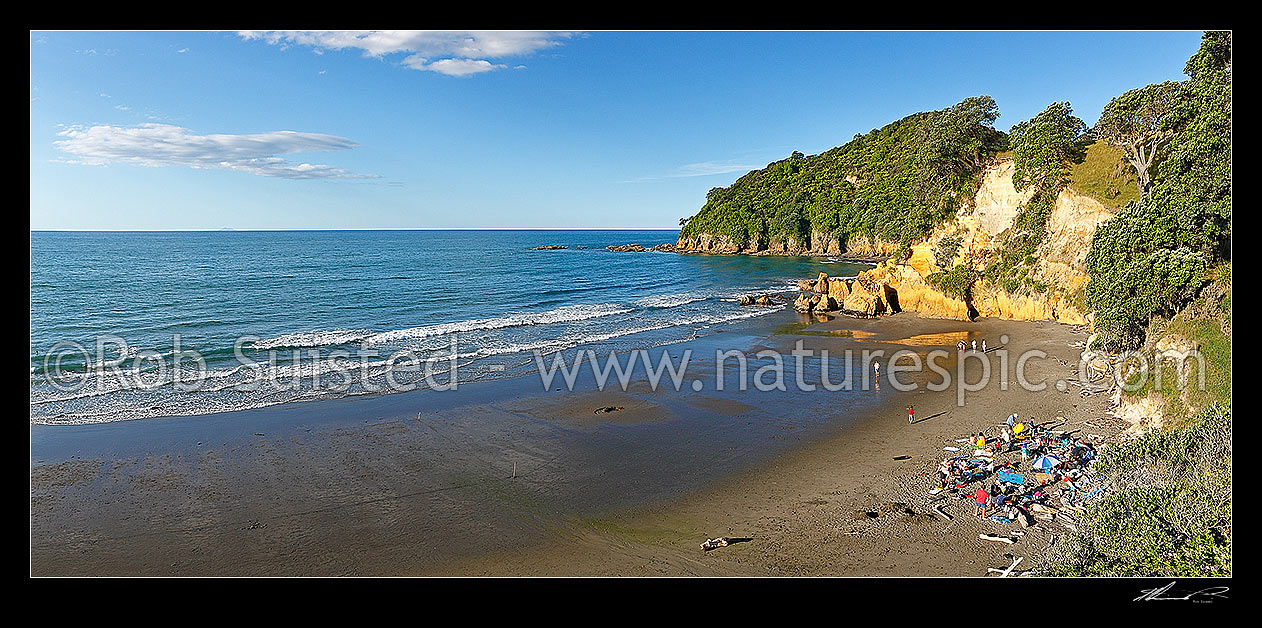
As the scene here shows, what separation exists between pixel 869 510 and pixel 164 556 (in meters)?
13.4

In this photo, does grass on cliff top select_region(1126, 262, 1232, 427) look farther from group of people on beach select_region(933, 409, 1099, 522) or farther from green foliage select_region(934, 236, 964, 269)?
green foliage select_region(934, 236, 964, 269)

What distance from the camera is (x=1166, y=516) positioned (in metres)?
7.49

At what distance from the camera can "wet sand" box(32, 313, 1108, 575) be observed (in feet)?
35.4

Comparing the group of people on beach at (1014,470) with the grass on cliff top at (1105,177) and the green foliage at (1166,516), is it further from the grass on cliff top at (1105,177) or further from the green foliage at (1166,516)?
the grass on cliff top at (1105,177)

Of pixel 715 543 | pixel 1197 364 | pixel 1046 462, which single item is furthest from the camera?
pixel 1197 364

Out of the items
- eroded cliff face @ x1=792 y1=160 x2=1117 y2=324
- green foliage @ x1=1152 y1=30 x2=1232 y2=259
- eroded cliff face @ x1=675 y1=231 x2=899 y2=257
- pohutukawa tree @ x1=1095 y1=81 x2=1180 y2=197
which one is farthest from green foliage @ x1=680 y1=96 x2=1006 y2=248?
green foliage @ x1=1152 y1=30 x2=1232 y2=259

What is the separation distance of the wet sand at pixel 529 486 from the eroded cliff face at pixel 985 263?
11.7 metres

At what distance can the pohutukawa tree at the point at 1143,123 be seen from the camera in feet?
81.7

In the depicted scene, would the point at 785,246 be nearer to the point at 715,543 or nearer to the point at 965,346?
the point at 965,346

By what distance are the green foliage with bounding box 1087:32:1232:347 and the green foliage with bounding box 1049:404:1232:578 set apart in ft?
16.5

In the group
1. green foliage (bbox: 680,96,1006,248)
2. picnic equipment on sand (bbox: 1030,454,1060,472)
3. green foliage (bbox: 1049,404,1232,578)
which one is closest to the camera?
green foliage (bbox: 1049,404,1232,578)

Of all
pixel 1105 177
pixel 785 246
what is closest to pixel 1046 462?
pixel 1105 177

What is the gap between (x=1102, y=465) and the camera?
12.0 meters

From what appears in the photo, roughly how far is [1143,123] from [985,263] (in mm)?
9342
